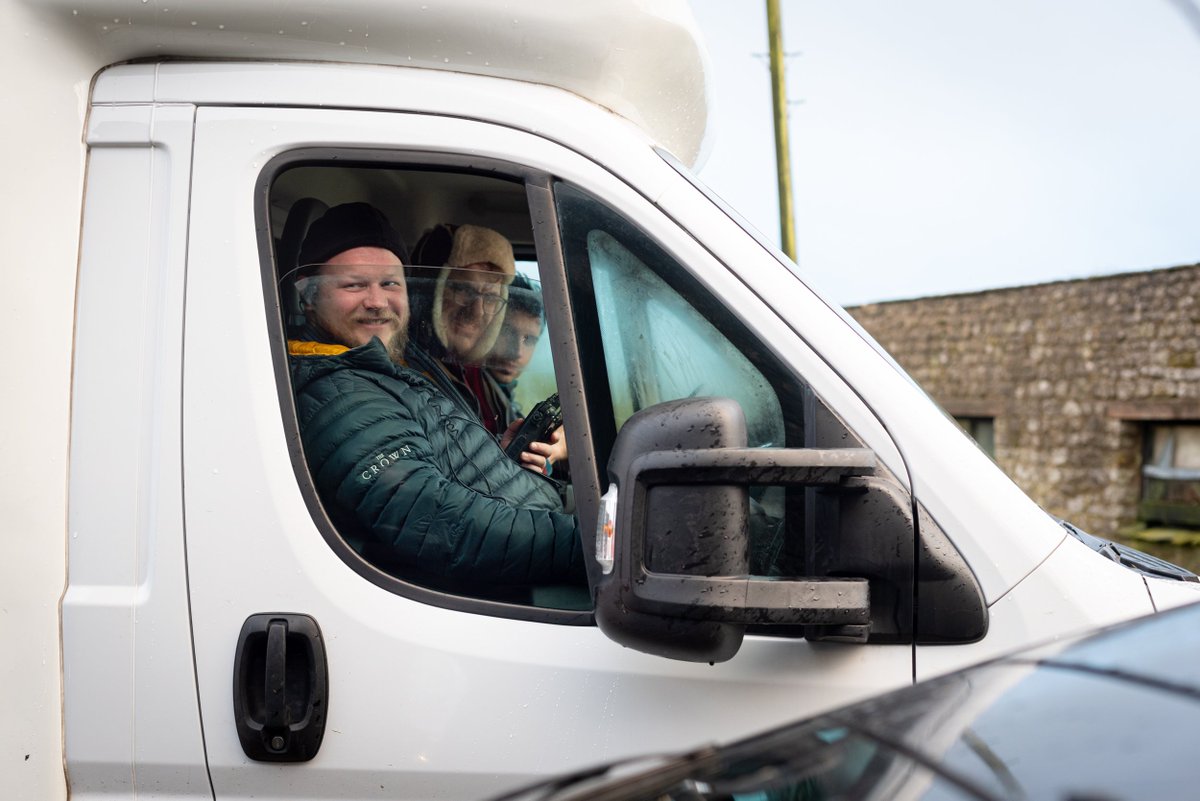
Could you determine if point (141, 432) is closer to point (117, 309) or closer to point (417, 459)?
point (117, 309)

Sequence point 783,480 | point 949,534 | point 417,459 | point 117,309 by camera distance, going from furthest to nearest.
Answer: point 417,459 < point 117,309 < point 949,534 < point 783,480

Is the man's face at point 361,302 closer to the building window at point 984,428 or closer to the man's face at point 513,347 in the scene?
the man's face at point 513,347

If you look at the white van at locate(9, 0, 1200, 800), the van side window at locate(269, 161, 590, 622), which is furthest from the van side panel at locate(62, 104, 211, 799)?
the van side window at locate(269, 161, 590, 622)

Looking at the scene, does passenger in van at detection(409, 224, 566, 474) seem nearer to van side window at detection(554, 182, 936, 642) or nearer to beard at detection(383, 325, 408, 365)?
beard at detection(383, 325, 408, 365)

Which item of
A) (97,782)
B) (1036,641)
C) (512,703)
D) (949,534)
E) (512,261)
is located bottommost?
(97,782)

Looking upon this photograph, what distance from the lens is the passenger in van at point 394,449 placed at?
161 centimetres

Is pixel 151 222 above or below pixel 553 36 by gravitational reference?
below

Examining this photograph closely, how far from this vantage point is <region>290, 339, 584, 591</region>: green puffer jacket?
161cm

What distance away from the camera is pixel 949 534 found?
4.73ft

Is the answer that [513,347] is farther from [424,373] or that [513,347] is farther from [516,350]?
[424,373]

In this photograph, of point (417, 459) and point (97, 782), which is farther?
point (417, 459)

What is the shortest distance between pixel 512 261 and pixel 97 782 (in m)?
1.05

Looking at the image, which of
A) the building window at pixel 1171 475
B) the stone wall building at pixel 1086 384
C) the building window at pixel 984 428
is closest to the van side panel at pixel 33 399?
the stone wall building at pixel 1086 384

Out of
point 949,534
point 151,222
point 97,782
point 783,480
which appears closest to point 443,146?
point 151,222
